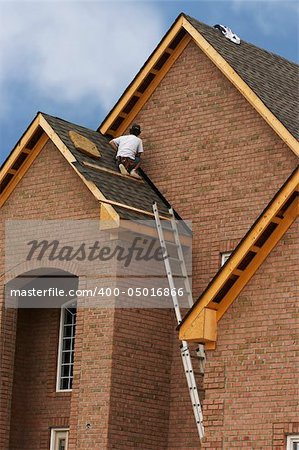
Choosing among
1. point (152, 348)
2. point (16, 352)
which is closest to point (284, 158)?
point (152, 348)

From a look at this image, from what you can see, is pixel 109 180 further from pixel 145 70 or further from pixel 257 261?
pixel 257 261

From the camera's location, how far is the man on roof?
26094mm

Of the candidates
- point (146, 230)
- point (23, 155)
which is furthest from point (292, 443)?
point (23, 155)

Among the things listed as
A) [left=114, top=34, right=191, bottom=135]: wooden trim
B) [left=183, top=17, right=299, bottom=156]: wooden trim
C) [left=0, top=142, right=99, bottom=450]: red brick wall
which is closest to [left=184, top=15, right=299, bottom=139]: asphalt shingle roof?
[left=183, top=17, right=299, bottom=156]: wooden trim

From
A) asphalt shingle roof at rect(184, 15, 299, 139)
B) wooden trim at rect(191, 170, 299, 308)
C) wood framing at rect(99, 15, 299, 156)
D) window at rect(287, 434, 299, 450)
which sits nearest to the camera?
window at rect(287, 434, 299, 450)

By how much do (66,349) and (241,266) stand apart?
24.9 ft

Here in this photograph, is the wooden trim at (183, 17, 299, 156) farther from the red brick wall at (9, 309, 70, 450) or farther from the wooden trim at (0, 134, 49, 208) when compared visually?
the red brick wall at (9, 309, 70, 450)

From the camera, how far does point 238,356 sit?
66.0ft

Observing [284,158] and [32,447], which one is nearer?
[284,158]

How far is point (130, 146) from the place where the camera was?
2608 cm

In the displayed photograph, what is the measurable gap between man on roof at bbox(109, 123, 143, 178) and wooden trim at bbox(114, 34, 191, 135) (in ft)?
3.38

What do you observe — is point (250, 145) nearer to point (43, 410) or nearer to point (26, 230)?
point (26, 230)

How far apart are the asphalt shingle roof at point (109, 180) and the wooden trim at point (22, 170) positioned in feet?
1.88

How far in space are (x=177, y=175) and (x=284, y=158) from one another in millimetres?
2584
